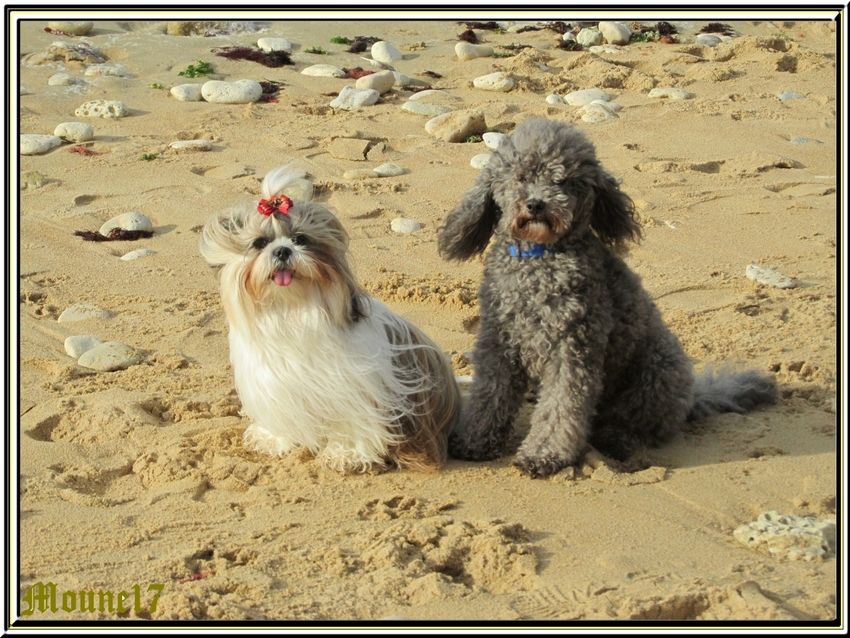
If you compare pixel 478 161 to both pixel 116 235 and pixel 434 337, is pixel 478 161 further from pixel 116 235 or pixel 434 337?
pixel 116 235

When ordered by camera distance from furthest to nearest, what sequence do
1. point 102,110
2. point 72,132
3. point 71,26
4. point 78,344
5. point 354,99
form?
point 71,26 → point 354,99 → point 102,110 → point 72,132 → point 78,344

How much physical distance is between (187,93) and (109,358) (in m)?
5.18

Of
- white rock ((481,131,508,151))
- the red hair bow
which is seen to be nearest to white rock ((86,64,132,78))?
white rock ((481,131,508,151))

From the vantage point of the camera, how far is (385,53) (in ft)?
37.9

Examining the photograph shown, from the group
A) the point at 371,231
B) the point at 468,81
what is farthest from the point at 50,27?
the point at 371,231

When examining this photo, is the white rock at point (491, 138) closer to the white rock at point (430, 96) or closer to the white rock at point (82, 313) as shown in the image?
the white rock at point (430, 96)

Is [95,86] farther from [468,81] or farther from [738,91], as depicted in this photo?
[738,91]

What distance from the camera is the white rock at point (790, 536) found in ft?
11.7

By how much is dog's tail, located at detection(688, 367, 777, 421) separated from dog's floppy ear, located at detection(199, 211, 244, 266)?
8.19ft

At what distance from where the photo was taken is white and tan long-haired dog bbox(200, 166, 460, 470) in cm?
393

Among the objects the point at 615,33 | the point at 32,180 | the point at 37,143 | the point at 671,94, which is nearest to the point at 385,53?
the point at 615,33

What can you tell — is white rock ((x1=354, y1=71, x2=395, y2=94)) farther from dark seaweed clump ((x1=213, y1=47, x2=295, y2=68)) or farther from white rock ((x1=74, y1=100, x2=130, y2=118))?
white rock ((x1=74, y1=100, x2=130, y2=118))

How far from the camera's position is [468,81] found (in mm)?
10773

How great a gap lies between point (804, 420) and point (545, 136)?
209 cm
